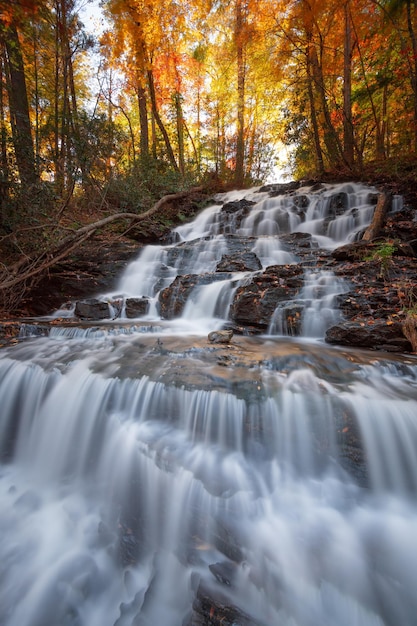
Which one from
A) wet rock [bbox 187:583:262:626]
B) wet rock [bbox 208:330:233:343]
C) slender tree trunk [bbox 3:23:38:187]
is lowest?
wet rock [bbox 187:583:262:626]

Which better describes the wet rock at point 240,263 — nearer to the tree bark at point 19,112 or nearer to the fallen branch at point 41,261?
the fallen branch at point 41,261

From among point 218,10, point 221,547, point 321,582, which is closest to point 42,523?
point 221,547

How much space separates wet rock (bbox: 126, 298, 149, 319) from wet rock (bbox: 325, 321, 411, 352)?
13.4ft

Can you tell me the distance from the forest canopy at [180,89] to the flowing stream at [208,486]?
4.02 metres

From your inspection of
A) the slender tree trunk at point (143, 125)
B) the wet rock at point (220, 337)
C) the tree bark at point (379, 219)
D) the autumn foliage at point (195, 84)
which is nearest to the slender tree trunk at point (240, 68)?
the autumn foliage at point (195, 84)

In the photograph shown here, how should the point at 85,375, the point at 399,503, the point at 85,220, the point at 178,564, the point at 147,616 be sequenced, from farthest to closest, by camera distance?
the point at 85,220
the point at 85,375
the point at 399,503
the point at 178,564
the point at 147,616

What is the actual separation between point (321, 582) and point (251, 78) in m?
20.4

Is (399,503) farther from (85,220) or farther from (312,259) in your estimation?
(85,220)

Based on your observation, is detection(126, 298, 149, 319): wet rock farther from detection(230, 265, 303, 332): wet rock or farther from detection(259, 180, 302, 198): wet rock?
detection(259, 180, 302, 198): wet rock

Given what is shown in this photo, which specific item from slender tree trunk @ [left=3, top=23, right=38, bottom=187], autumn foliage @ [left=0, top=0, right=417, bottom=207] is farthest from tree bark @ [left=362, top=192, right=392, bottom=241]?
slender tree trunk @ [left=3, top=23, right=38, bottom=187]

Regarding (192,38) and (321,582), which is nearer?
(321,582)

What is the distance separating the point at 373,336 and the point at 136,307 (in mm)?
4733

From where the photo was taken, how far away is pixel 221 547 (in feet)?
6.84

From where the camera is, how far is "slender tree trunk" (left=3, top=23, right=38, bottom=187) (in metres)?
6.23
